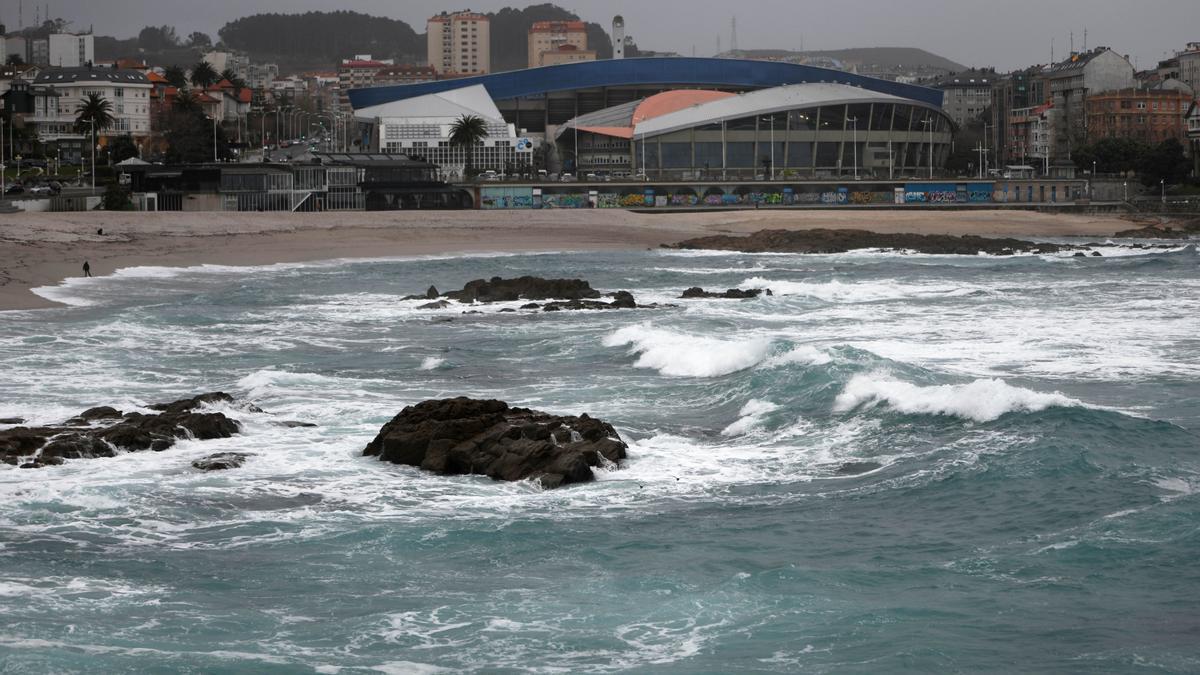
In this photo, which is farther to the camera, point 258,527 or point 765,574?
point 258,527

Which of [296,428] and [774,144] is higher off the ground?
[774,144]

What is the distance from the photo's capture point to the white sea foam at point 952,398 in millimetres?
20719

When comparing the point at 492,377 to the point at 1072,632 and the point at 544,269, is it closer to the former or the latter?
the point at 1072,632

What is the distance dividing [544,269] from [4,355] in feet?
94.0

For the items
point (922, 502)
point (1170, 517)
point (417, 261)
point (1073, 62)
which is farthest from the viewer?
point (1073, 62)

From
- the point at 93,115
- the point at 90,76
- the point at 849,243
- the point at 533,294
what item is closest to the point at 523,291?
the point at 533,294

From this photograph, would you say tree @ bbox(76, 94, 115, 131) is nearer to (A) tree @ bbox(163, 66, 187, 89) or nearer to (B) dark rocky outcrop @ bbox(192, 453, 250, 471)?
(A) tree @ bbox(163, 66, 187, 89)

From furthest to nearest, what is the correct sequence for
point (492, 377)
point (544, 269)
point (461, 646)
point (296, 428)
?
1. point (544, 269)
2. point (492, 377)
3. point (296, 428)
4. point (461, 646)

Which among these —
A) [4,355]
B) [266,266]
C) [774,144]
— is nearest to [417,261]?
[266,266]

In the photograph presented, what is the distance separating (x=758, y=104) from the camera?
11175cm

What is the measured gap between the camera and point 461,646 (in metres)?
12.0

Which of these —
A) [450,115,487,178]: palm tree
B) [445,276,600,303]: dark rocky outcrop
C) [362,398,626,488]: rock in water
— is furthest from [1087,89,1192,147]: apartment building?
[362,398,626,488]: rock in water

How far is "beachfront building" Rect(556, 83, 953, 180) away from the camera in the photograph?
4358 inches

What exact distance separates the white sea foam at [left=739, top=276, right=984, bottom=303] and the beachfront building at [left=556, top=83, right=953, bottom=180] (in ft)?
191
